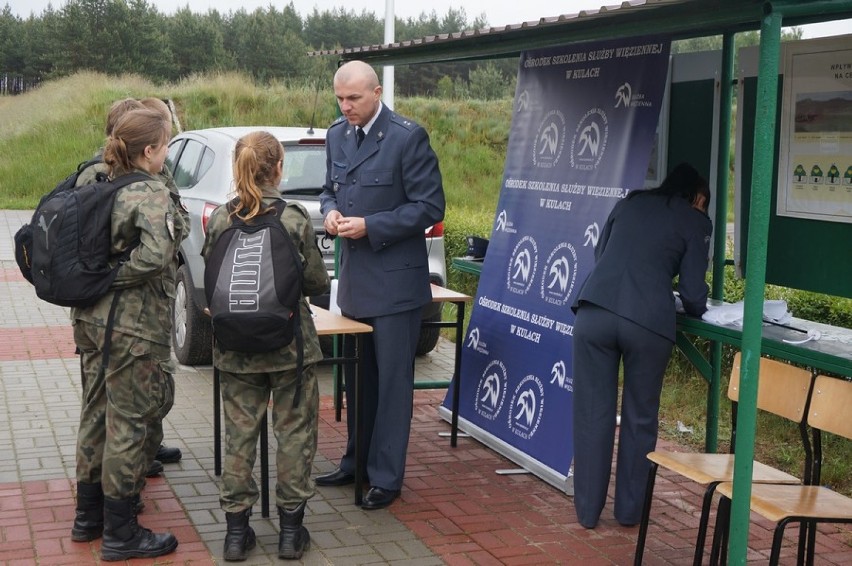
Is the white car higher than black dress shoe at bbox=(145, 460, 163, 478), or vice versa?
the white car

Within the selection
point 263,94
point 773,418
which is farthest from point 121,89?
point 773,418

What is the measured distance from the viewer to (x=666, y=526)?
17.3 feet

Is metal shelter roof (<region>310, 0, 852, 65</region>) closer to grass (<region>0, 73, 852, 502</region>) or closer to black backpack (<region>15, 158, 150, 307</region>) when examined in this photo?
black backpack (<region>15, 158, 150, 307</region>)

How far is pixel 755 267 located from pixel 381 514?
244 cm

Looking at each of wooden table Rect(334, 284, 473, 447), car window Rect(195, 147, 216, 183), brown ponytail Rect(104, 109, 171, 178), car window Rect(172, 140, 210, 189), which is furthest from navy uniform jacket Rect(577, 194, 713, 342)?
car window Rect(172, 140, 210, 189)

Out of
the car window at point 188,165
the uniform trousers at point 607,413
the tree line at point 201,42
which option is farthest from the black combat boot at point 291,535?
the tree line at point 201,42

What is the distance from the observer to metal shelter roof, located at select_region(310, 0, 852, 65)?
12.1ft

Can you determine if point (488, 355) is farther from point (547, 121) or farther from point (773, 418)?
point (773, 418)

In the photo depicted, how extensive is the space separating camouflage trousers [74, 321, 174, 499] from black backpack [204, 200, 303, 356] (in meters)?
0.36

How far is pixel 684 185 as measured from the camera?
502cm

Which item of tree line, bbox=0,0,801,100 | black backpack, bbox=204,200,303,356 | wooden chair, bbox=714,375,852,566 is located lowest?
wooden chair, bbox=714,375,852,566

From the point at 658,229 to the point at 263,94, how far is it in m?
26.8

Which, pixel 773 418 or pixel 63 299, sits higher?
pixel 63 299

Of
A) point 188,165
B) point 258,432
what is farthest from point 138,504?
point 188,165
